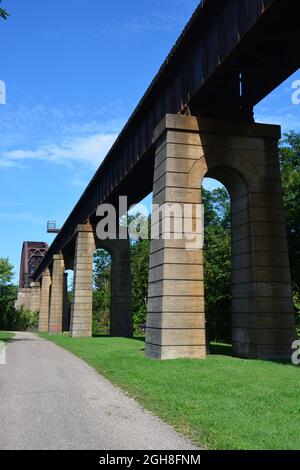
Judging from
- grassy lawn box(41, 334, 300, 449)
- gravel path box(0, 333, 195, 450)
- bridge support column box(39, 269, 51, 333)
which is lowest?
gravel path box(0, 333, 195, 450)

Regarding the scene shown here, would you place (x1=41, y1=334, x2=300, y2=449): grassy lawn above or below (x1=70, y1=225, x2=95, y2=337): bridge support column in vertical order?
below

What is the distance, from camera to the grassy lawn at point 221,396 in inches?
273

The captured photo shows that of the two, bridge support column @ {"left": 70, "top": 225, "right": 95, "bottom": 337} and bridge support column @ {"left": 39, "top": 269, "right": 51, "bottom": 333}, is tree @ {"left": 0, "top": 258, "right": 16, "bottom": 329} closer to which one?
bridge support column @ {"left": 39, "top": 269, "right": 51, "bottom": 333}

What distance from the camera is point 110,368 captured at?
15.2 meters

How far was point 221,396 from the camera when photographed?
10.0 metres

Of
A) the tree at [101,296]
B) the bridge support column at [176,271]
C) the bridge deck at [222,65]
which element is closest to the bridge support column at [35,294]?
the tree at [101,296]

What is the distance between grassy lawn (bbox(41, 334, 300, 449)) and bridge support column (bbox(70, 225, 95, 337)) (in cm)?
2456

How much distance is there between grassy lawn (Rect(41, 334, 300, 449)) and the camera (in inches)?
273

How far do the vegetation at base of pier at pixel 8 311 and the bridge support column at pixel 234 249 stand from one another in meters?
58.1

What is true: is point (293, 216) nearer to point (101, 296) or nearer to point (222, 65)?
point (222, 65)

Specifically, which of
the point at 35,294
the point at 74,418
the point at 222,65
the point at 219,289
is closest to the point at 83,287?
the point at 219,289

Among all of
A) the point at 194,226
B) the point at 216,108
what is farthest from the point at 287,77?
the point at 194,226

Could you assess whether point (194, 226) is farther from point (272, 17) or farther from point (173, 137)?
point (272, 17)

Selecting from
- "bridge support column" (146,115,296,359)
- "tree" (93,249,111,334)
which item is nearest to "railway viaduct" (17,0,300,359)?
"bridge support column" (146,115,296,359)
